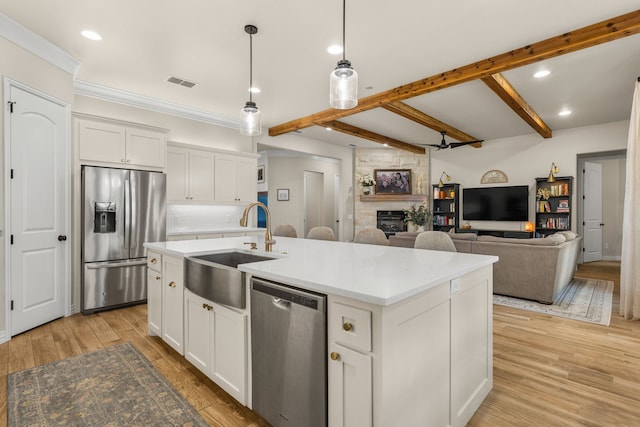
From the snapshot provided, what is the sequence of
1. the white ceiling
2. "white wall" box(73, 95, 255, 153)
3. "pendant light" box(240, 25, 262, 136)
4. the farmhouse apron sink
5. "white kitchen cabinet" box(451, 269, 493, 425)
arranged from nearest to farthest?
"white kitchen cabinet" box(451, 269, 493, 425)
the farmhouse apron sink
the white ceiling
"pendant light" box(240, 25, 262, 136)
"white wall" box(73, 95, 255, 153)

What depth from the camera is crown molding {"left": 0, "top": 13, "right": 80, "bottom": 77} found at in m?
2.79

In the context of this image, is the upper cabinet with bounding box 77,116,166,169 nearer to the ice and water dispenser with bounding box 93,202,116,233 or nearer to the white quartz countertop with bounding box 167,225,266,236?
the ice and water dispenser with bounding box 93,202,116,233

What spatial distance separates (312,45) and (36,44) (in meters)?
2.64

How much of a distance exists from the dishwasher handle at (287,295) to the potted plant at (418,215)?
6.78 meters

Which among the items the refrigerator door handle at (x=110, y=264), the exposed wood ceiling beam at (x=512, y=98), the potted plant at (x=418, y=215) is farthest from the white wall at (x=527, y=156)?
the refrigerator door handle at (x=110, y=264)

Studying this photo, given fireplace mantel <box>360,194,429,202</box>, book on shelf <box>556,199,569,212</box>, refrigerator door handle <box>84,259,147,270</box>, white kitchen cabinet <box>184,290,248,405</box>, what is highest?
fireplace mantel <box>360,194,429,202</box>

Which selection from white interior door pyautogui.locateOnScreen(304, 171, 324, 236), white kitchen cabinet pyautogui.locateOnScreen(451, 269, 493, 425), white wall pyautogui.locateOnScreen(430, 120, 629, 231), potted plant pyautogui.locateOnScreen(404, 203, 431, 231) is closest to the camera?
white kitchen cabinet pyautogui.locateOnScreen(451, 269, 493, 425)

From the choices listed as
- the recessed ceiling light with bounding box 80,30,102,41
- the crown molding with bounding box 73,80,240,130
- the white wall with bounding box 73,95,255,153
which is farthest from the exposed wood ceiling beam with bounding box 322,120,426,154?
the recessed ceiling light with bounding box 80,30,102,41

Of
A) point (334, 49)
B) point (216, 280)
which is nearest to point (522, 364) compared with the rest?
point (216, 280)

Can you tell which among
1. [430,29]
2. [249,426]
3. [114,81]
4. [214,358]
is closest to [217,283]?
[214,358]

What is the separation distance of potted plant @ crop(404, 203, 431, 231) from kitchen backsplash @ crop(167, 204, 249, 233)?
431 centimetres

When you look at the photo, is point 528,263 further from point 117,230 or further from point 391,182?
point 117,230

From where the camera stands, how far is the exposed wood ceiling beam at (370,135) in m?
5.95

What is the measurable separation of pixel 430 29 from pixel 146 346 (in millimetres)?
3781
